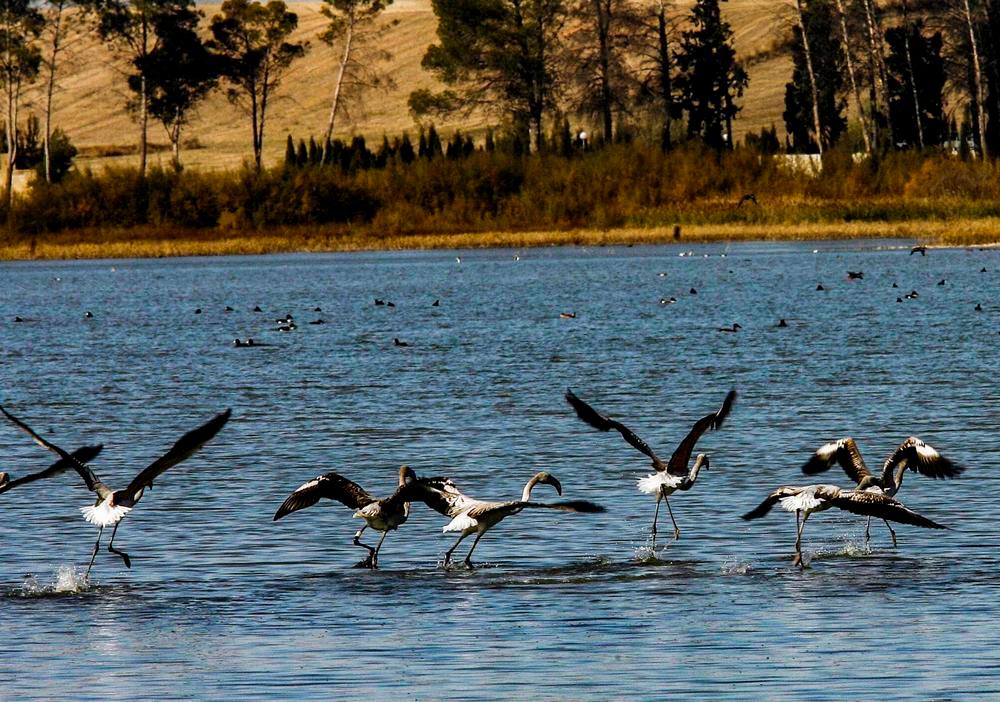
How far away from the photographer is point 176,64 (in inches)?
4446

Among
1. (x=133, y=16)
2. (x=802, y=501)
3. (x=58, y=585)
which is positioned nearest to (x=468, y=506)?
(x=802, y=501)

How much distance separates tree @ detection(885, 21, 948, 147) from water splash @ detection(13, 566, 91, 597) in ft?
338

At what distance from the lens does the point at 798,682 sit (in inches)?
447

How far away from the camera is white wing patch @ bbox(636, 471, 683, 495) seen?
1628 cm

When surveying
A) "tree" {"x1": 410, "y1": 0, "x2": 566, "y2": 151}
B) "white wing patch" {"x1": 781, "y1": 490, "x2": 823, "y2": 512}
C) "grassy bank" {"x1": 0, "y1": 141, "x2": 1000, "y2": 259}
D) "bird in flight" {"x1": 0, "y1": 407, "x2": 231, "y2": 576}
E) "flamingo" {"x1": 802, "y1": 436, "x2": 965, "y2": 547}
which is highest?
"tree" {"x1": 410, "y1": 0, "x2": 566, "y2": 151}

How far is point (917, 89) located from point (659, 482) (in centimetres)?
10459

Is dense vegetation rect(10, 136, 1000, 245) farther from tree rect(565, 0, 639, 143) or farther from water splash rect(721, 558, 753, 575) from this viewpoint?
water splash rect(721, 558, 753, 575)

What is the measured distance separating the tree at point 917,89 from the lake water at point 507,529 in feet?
233

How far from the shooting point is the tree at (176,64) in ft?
365

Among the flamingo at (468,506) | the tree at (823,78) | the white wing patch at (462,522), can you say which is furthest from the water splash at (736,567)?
the tree at (823,78)

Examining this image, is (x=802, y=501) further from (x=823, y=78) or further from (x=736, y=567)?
(x=823, y=78)

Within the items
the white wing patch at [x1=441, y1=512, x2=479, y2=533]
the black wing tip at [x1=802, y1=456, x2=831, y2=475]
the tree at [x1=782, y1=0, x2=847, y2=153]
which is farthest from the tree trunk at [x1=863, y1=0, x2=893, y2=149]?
the white wing patch at [x1=441, y1=512, x2=479, y2=533]

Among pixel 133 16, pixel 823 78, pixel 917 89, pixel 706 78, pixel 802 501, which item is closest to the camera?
pixel 802 501

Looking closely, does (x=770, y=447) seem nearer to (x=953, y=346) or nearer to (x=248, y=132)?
(x=953, y=346)
